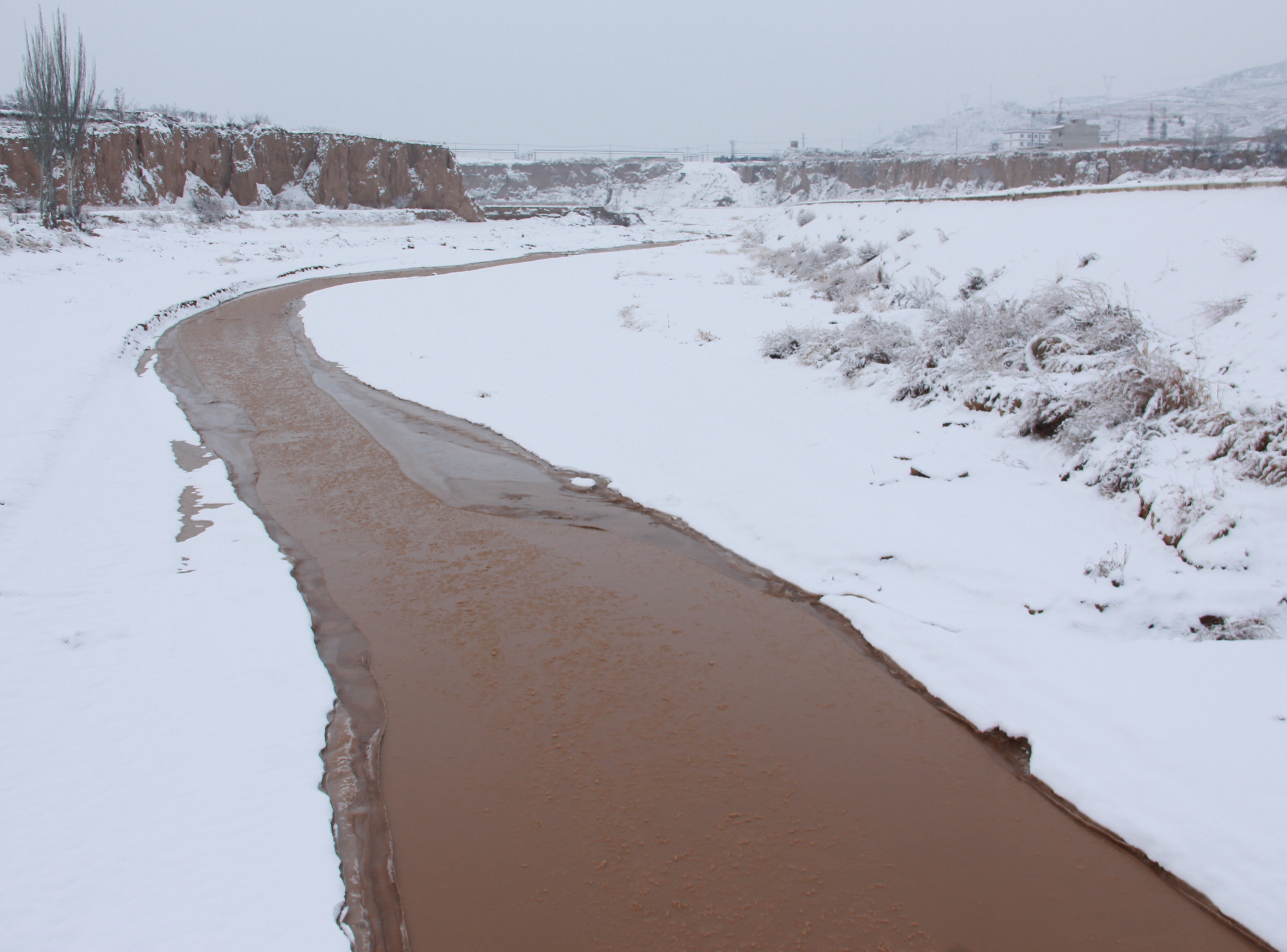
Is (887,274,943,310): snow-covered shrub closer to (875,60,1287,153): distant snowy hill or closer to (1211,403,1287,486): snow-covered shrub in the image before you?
(1211,403,1287,486): snow-covered shrub

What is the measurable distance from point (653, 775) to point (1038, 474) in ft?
16.0

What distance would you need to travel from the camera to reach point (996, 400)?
8453mm

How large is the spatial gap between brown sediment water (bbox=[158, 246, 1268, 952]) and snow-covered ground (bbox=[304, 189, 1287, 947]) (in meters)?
0.35

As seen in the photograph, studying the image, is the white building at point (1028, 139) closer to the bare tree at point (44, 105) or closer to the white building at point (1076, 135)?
the white building at point (1076, 135)

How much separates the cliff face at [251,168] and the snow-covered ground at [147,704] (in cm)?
4112

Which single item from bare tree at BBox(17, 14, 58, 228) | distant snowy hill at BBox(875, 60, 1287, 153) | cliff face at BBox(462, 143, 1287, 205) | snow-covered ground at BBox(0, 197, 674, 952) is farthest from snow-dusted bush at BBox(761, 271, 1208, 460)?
distant snowy hill at BBox(875, 60, 1287, 153)

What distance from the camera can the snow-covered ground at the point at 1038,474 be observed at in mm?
4035

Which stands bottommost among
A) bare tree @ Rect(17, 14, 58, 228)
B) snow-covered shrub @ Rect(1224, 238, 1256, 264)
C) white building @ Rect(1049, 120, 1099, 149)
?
snow-covered shrub @ Rect(1224, 238, 1256, 264)

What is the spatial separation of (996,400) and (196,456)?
851 cm

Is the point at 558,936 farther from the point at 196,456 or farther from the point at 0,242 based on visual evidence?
the point at 0,242

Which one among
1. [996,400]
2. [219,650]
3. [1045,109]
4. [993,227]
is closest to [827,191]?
[993,227]

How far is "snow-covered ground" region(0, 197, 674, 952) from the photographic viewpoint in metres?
3.15

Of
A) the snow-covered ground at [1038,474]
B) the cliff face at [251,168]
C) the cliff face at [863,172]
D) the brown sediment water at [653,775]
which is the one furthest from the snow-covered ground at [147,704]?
the cliff face at [251,168]

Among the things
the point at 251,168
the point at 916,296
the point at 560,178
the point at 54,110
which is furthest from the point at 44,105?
the point at 560,178
